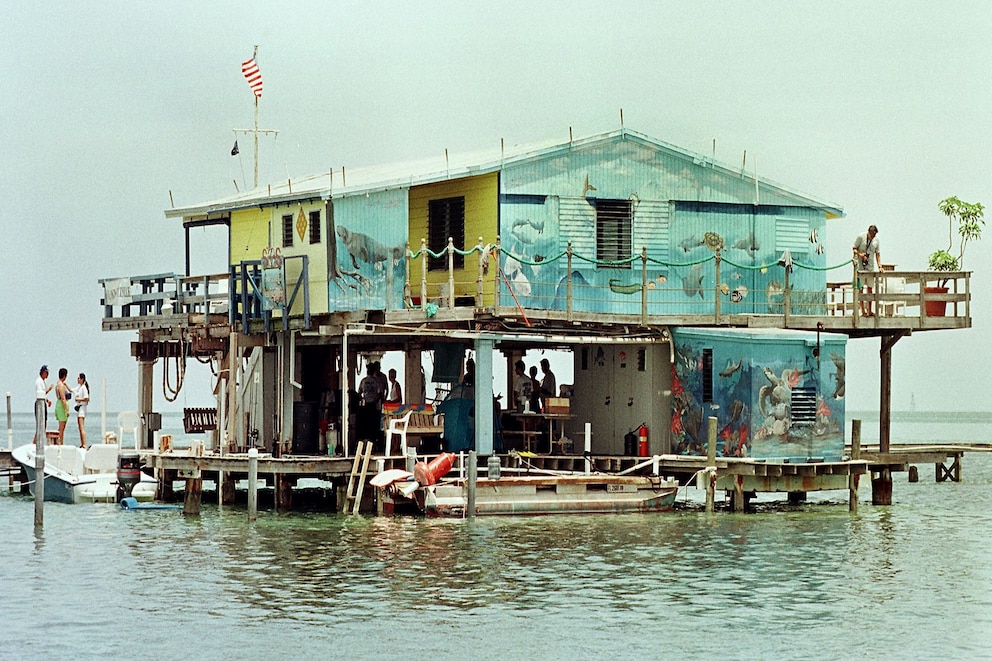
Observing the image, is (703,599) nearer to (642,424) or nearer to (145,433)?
(642,424)

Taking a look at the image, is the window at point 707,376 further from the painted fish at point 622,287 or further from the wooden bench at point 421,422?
the wooden bench at point 421,422

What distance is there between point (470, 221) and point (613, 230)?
326 centimetres

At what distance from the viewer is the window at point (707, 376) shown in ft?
125

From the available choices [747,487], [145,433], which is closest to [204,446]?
[145,433]

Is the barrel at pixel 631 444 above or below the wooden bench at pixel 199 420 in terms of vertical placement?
below

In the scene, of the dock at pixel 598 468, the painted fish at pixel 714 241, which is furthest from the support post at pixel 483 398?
the painted fish at pixel 714 241

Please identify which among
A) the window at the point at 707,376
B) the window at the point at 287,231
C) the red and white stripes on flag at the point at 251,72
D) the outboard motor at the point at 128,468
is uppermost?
the red and white stripes on flag at the point at 251,72

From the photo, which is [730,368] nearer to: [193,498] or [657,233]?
[657,233]

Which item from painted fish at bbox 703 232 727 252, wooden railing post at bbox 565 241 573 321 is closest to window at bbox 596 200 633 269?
wooden railing post at bbox 565 241 573 321

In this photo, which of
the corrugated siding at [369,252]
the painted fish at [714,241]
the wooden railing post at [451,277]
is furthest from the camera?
the painted fish at [714,241]

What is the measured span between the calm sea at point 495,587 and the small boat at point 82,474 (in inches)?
92.5

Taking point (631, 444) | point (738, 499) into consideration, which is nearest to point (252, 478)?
point (631, 444)

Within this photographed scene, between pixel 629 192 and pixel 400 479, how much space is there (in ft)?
28.9

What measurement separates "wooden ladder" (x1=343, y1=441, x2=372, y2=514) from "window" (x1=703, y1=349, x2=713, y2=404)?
7654 millimetres
